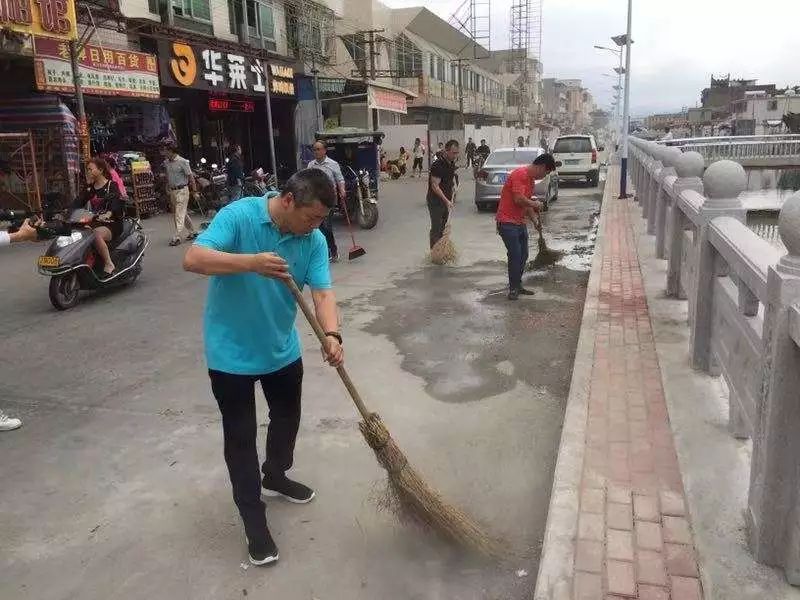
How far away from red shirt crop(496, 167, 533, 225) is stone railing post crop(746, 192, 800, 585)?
15.7ft

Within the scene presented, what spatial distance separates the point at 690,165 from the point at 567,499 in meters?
3.84

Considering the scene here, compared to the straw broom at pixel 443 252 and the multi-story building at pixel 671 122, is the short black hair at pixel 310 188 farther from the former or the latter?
the multi-story building at pixel 671 122

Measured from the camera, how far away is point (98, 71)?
13266 millimetres

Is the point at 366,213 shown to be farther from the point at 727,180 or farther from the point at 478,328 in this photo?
the point at 727,180

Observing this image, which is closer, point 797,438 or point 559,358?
point 797,438

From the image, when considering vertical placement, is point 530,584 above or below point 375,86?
below

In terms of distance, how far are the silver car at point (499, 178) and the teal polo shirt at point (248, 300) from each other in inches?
495

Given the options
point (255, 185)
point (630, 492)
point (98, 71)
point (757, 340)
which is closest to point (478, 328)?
point (630, 492)

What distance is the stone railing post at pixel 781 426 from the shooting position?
2262 millimetres

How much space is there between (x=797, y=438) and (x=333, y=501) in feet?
6.78

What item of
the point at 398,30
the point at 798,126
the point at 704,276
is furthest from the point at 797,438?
the point at 398,30

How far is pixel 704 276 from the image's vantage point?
4230mm

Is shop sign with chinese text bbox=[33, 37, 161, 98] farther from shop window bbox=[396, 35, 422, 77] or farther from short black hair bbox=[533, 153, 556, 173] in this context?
shop window bbox=[396, 35, 422, 77]

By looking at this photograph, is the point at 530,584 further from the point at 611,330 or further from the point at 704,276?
the point at 611,330
